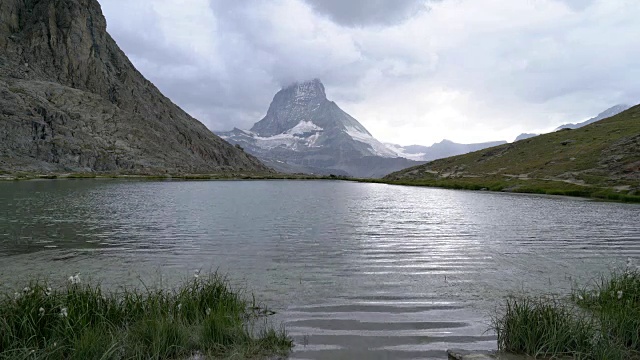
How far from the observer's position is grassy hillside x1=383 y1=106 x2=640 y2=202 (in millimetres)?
72188

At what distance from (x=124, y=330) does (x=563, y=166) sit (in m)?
104

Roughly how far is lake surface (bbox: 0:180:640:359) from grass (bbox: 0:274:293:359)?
5.02 ft

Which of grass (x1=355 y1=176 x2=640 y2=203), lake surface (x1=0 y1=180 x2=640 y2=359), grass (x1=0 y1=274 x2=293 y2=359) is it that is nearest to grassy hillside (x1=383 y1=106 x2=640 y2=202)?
grass (x1=355 y1=176 x2=640 y2=203)

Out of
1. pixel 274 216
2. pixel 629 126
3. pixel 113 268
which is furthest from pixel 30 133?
pixel 629 126

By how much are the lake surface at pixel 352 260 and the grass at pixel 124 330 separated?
A: 1530mm

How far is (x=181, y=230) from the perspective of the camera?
102ft

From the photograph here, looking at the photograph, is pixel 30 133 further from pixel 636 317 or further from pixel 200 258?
pixel 636 317

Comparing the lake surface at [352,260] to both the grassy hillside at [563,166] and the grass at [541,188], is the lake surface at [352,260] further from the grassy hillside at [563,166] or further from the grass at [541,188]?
the grassy hillside at [563,166]

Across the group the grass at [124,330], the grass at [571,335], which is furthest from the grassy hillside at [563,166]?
the grass at [124,330]

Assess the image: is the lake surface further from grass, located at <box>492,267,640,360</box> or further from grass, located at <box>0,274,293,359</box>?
grass, located at <box>0,274,293,359</box>

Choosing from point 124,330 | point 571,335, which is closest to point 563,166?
point 571,335

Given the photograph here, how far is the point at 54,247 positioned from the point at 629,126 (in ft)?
455

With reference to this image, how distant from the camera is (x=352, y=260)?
21328mm

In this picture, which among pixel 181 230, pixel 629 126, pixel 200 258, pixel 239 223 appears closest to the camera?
pixel 200 258
